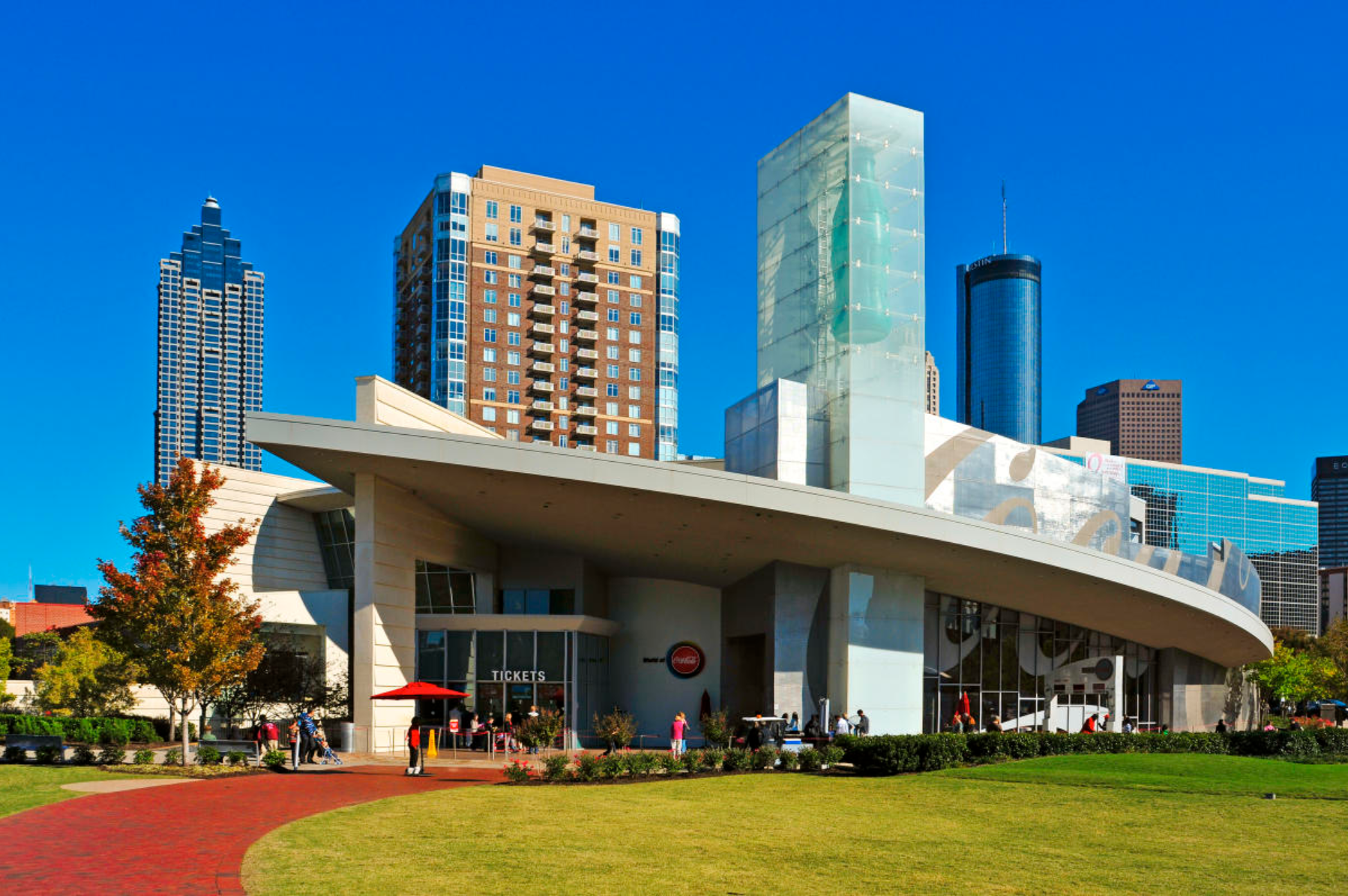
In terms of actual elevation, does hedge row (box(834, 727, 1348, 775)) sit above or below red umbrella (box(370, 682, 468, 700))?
below

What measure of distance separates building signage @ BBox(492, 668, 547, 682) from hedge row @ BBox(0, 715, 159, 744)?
10746 mm

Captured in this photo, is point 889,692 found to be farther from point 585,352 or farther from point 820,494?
point 585,352

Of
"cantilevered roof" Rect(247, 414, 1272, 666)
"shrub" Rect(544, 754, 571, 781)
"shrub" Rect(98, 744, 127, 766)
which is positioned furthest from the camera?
"cantilevered roof" Rect(247, 414, 1272, 666)

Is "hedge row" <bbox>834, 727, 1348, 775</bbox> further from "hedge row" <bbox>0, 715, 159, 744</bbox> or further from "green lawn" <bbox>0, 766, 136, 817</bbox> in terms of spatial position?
"hedge row" <bbox>0, 715, 159, 744</bbox>

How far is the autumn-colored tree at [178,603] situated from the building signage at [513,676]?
1209cm

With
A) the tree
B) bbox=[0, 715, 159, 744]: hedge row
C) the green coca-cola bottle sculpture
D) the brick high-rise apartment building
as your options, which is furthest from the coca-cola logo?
the brick high-rise apartment building

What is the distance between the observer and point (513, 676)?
136 feet

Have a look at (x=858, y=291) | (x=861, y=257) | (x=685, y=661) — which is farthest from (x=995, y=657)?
(x=861, y=257)

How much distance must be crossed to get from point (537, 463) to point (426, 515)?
307 inches

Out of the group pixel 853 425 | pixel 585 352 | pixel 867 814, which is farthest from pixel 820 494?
pixel 585 352

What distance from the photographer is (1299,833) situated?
59.6ft

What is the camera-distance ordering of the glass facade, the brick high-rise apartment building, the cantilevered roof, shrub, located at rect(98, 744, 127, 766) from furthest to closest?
the brick high-rise apartment building < the glass facade < the cantilevered roof < shrub, located at rect(98, 744, 127, 766)

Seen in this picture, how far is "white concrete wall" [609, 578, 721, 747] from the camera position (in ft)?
157

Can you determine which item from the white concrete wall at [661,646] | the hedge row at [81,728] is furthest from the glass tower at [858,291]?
the hedge row at [81,728]
